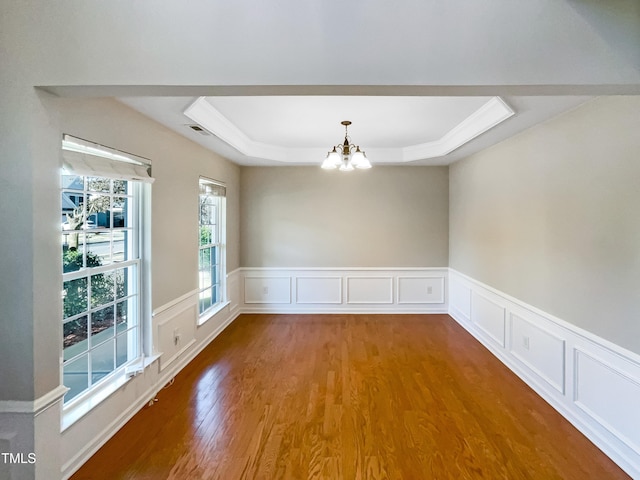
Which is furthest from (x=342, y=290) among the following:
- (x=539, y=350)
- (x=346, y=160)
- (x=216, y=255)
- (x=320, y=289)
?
(x=539, y=350)

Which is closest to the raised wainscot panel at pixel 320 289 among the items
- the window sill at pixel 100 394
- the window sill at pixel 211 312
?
the window sill at pixel 211 312

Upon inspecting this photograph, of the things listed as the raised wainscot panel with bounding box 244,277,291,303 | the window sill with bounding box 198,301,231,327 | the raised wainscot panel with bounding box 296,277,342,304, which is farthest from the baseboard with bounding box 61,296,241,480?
the raised wainscot panel with bounding box 296,277,342,304

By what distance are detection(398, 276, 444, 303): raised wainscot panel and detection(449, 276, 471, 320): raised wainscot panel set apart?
0.23 m

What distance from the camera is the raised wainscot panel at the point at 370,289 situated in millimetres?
5438

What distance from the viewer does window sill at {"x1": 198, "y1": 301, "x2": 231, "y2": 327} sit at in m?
3.97

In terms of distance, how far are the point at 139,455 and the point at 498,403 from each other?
2810mm

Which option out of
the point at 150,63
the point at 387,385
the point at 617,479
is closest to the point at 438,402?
the point at 387,385

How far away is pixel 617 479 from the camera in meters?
1.97

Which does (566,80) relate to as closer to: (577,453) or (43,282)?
(577,453)

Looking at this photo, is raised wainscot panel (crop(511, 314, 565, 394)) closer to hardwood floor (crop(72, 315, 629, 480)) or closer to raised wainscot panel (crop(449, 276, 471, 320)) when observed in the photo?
hardwood floor (crop(72, 315, 629, 480))

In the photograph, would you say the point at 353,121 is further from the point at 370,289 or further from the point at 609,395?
the point at 609,395

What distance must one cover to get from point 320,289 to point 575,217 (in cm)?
371

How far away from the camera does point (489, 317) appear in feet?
12.9

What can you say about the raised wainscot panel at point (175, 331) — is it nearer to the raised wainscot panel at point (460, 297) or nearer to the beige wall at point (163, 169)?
the beige wall at point (163, 169)
